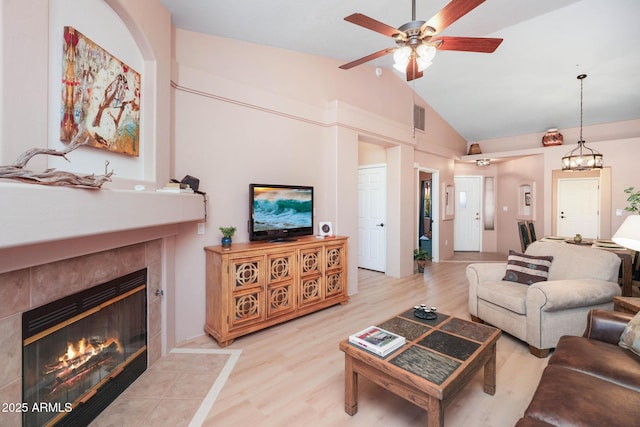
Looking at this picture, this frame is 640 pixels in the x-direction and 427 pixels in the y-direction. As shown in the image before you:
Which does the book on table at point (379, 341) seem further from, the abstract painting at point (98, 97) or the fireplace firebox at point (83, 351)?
the abstract painting at point (98, 97)

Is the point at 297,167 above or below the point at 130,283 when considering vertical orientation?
above

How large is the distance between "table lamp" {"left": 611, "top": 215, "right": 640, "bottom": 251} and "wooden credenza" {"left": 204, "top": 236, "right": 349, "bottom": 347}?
243 cm

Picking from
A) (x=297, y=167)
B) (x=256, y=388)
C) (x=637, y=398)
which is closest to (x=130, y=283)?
(x=256, y=388)

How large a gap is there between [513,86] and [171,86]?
17.8 feet

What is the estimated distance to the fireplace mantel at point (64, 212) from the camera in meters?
0.94

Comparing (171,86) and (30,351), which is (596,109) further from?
(30,351)

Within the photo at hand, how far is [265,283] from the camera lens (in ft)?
9.11

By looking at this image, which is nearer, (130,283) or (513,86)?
(130,283)

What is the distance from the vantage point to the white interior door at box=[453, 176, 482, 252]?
7.31 m

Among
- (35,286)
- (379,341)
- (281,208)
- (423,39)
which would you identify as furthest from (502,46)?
(35,286)

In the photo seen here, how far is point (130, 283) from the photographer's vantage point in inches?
79.3

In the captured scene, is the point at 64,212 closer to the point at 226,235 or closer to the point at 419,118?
the point at 226,235

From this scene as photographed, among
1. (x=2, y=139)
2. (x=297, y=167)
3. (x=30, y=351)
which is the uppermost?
(x=297, y=167)

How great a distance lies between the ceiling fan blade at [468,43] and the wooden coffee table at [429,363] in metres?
2.04
